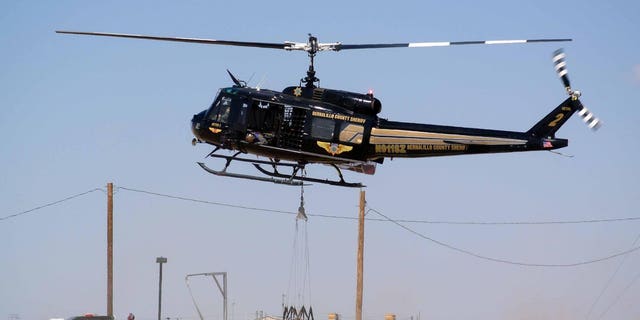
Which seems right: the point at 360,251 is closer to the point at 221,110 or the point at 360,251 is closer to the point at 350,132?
the point at 221,110

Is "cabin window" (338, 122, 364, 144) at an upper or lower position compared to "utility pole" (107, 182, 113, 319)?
upper

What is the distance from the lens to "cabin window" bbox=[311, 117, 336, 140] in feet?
191

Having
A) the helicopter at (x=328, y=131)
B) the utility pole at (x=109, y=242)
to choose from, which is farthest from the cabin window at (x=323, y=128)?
the utility pole at (x=109, y=242)

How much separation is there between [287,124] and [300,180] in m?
1.82

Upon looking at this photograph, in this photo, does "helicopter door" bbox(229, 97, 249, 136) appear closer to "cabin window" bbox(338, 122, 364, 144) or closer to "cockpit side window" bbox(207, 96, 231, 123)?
"cockpit side window" bbox(207, 96, 231, 123)

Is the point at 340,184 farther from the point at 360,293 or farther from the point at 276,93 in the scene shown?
the point at 360,293

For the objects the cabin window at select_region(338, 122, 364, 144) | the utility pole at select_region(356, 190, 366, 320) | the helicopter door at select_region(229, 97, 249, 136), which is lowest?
the utility pole at select_region(356, 190, 366, 320)

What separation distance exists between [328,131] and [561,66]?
7.00 meters

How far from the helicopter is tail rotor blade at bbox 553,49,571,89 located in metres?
0.03

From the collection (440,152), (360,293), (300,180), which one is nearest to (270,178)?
(300,180)

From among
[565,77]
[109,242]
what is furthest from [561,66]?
[109,242]

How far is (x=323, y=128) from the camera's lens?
191 feet

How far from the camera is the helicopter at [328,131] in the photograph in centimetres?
5753

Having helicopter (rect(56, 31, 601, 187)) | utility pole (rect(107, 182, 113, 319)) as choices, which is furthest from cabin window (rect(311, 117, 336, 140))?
utility pole (rect(107, 182, 113, 319))
